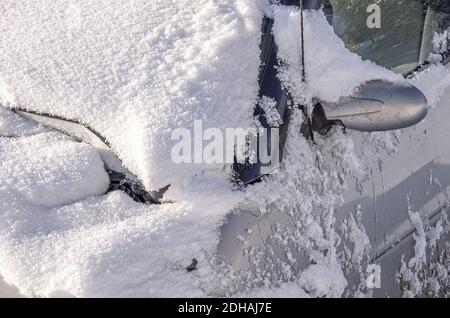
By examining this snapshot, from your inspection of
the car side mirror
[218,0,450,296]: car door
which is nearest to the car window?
[218,0,450,296]: car door

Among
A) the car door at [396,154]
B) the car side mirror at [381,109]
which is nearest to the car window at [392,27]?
the car door at [396,154]

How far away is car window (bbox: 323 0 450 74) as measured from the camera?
2297 mm

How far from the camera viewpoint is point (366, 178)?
222cm

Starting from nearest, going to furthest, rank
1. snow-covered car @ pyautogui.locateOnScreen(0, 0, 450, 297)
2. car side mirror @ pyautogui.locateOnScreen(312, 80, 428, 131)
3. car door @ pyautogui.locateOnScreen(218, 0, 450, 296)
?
snow-covered car @ pyautogui.locateOnScreen(0, 0, 450, 297), car side mirror @ pyautogui.locateOnScreen(312, 80, 428, 131), car door @ pyautogui.locateOnScreen(218, 0, 450, 296)

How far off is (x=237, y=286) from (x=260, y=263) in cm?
11

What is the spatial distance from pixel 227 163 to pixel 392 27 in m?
0.95

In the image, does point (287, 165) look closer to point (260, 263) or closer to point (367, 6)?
point (260, 263)

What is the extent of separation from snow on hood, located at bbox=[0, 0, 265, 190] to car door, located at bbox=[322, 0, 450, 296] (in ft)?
1.49

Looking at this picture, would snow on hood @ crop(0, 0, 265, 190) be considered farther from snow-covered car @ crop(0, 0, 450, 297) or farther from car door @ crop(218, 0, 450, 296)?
car door @ crop(218, 0, 450, 296)

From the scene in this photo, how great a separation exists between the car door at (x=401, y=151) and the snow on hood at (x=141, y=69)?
453 millimetres

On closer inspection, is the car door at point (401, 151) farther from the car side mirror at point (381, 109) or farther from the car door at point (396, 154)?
the car side mirror at point (381, 109)

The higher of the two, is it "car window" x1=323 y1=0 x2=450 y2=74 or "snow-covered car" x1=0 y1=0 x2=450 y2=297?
"car window" x1=323 y1=0 x2=450 y2=74

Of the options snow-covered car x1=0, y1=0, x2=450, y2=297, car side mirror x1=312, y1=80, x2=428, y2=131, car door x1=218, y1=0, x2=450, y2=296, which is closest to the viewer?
snow-covered car x1=0, y1=0, x2=450, y2=297

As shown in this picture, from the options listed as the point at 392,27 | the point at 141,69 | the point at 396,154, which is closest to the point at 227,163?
the point at 141,69
